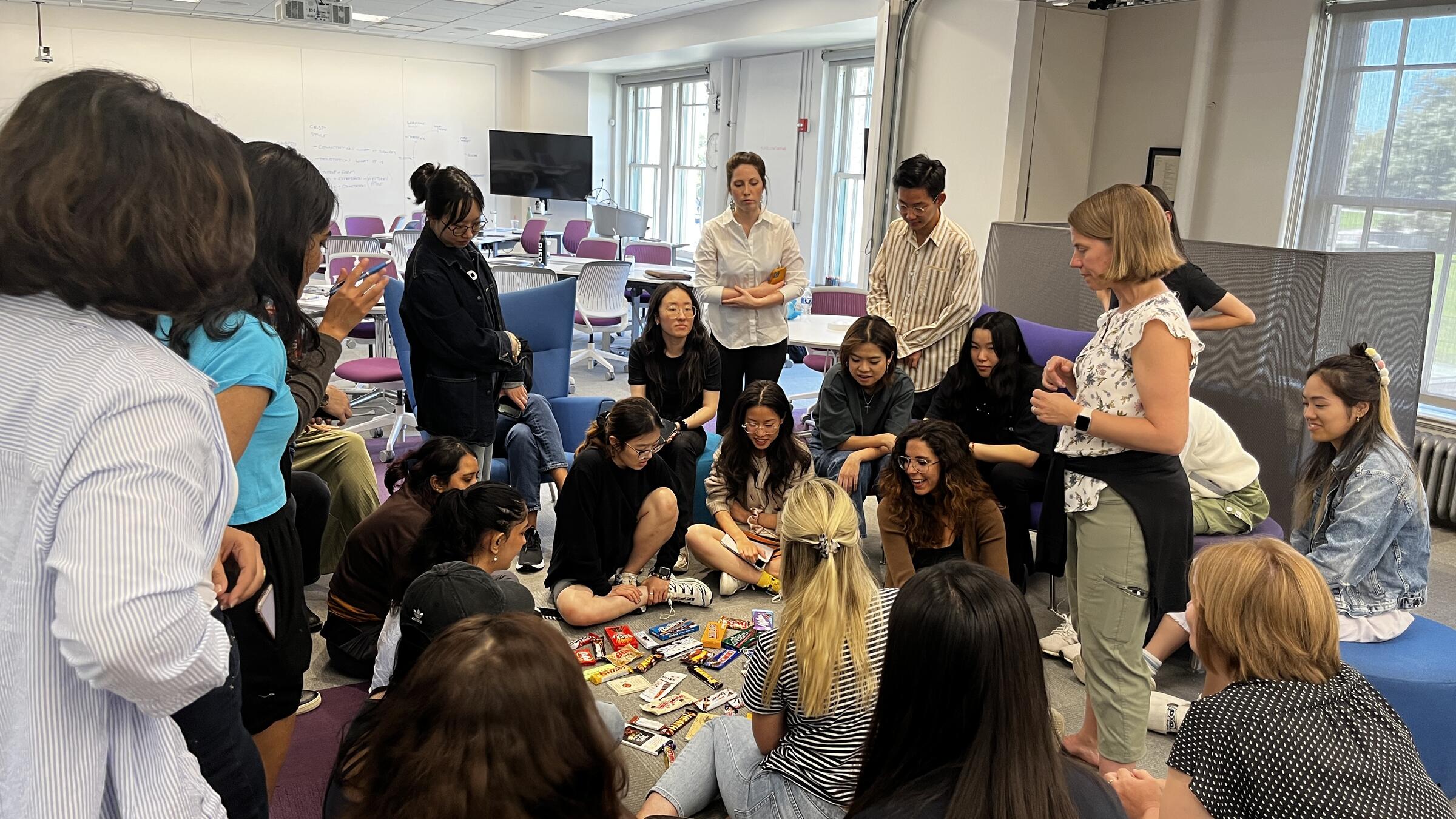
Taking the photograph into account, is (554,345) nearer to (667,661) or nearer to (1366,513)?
(667,661)

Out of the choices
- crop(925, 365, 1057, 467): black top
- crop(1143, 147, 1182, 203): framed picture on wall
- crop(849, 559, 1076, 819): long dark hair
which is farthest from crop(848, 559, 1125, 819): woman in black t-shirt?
crop(1143, 147, 1182, 203): framed picture on wall

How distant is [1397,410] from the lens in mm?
4141

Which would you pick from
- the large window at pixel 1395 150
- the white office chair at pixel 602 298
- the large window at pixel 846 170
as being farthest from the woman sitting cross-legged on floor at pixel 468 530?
the large window at pixel 846 170

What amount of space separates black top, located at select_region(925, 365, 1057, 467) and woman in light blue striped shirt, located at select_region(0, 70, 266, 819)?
3061mm

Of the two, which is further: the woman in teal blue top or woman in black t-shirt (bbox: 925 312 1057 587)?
woman in black t-shirt (bbox: 925 312 1057 587)

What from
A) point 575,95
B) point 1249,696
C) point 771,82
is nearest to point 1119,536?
point 1249,696

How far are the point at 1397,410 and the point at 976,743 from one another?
12.6 ft

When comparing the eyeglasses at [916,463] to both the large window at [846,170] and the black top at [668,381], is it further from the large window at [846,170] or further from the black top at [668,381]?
the large window at [846,170]

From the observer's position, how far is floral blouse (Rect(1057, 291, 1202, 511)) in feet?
6.94

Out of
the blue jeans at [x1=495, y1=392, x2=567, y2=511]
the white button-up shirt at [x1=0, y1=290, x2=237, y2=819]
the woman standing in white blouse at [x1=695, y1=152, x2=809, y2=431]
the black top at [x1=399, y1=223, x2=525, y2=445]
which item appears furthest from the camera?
the woman standing in white blouse at [x1=695, y1=152, x2=809, y2=431]

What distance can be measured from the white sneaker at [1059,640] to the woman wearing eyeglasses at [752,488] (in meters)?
0.98

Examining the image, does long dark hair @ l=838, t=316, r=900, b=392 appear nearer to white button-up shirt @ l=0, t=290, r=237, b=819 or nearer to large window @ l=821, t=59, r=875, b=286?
white button-up shirt @ l=0, t=290, r=237, b=819

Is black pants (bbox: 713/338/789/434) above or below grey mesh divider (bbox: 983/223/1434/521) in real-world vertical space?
below

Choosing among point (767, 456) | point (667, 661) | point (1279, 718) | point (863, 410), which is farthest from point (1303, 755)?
point (863, 410)
